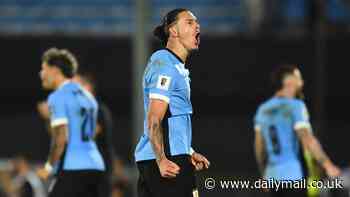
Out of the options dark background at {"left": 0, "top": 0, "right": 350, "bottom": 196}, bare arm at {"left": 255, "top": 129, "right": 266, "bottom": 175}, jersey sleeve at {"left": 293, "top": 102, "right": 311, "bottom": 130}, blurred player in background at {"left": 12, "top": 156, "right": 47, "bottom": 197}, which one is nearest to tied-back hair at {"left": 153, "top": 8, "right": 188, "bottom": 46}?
jersey sleeve at {"left": 293, "top": 102, "right": 311, "bottom": 130}

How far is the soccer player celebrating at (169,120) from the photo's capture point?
22.9ft

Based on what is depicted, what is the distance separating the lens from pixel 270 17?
19.5m

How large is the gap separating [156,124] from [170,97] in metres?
0.24

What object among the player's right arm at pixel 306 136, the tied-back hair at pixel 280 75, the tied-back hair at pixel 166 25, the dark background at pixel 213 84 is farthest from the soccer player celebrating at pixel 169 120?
the dark background at pixel 213 84

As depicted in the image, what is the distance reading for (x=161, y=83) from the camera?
23.1ft

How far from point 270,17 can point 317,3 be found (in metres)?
3.96

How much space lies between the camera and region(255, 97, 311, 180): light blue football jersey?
10211 mm

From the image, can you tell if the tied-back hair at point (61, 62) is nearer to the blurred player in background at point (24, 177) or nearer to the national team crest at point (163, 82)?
the national team crest at point (163, 82)

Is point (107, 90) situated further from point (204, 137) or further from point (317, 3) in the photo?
point (317, 3)

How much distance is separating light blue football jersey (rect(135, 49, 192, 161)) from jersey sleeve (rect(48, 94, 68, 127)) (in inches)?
78.4

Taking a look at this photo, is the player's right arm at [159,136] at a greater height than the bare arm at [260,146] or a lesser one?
greater

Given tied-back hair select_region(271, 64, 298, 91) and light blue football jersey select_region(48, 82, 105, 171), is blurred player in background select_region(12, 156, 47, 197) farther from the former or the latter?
light blue football jersey select_region(48, 82, 105, 171)

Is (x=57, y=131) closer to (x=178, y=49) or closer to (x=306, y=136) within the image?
(x=178, y=49)

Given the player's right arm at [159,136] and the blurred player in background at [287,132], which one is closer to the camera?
the player's right arm at [159,136]
